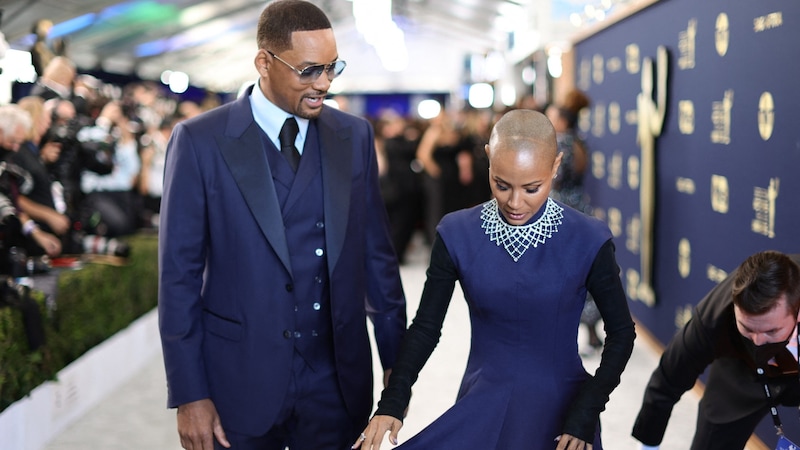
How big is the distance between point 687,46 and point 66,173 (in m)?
3.65

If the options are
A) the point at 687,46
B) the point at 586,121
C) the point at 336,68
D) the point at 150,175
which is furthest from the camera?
the point at 586,121

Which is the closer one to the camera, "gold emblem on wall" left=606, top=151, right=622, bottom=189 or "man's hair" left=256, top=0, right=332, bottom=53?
"man's hair" left=256, top=0, right=332, bottom=53

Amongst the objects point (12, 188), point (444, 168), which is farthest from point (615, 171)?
point (12, 188)

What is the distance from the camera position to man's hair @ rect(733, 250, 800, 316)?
2449 millimetres

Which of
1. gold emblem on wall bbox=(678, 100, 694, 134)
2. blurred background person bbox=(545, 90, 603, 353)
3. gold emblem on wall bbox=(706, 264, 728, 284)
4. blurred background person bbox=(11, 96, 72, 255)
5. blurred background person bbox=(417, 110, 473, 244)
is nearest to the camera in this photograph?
gold emblem on wall bbox=(706, 264, 728, 284)

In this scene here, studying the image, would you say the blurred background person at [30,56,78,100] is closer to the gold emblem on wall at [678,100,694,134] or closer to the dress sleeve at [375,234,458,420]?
the gold emblem on wall at [678,100,694,134]

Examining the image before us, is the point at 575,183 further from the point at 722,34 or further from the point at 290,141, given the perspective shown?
the point at 290,141

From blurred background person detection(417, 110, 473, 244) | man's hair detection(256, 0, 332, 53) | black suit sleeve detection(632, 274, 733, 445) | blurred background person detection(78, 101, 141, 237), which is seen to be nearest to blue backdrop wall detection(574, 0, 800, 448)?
black suit sleeve detection(632, 274, 733, 445)

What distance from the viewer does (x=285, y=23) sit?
2.32m

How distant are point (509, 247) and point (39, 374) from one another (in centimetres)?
314

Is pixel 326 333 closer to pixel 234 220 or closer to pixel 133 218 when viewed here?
pixel 234 220

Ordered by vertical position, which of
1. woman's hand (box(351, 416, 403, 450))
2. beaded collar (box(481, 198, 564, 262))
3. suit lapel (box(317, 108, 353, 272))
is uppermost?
suit lapel (box(317, 108, 353, 272))

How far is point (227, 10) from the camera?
25.2m

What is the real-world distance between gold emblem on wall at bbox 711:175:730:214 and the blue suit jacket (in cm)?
283
